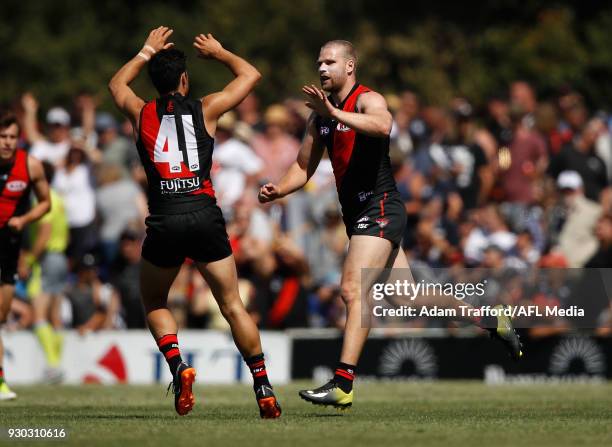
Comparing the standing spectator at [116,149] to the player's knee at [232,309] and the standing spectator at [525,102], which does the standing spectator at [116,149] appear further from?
the player's knee at [232,309]

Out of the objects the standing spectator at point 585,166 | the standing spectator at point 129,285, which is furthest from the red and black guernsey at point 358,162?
the standing spectator at point 585,166

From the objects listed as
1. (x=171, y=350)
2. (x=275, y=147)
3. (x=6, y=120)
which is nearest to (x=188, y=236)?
(x=171, y=350)

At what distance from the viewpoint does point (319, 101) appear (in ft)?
35.2

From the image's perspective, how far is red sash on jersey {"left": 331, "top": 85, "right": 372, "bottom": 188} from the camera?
37.5ft

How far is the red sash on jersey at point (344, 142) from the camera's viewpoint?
1143 centimetres

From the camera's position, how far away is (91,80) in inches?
1452

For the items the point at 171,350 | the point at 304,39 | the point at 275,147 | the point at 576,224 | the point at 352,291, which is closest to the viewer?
the point at 171,350

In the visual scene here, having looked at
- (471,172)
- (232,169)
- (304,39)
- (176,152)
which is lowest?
(176,152)

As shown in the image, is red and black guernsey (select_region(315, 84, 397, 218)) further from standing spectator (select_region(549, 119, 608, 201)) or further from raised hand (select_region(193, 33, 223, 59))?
standing spectator (select_region(549, 119, 608, 201))

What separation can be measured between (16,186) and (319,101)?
13.6 ft

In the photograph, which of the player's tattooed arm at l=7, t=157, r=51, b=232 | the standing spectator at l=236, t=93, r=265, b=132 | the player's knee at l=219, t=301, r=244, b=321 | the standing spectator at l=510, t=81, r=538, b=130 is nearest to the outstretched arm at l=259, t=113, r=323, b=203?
Answer: the player's knee at l=219, t=301, r=244, b=321

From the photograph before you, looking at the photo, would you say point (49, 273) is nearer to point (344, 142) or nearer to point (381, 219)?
point (344, 142)

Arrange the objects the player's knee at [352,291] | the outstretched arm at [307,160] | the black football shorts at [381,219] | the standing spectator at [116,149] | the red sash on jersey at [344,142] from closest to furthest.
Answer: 1. the player's knee at [352,291]
2. the black football shorts at [381,219]
3. the red sash on jersey at [344,142]
4. the outstretched arm at [307,160]
5. the standing spectator at [116,149]

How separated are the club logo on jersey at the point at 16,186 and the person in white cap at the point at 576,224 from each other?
793cm
